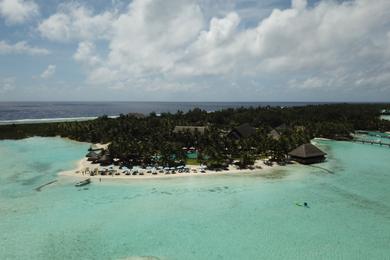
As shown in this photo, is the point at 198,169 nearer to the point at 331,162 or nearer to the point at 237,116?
the point at 331,162

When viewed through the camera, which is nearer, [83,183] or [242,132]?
[83,183]

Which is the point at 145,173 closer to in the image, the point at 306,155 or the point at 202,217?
the point at 202,217

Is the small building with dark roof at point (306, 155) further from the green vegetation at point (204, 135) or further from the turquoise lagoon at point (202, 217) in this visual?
the turquoise lagoon at point (202, 217)

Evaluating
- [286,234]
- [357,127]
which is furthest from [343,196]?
[357,127]

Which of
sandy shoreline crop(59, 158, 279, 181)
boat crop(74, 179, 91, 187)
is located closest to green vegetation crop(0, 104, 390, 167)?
sandy shoreline crop(59, 158, 279, 181)

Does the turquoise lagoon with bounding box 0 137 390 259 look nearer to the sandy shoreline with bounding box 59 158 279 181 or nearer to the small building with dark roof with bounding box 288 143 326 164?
the sandy shoreline with bounding box 59 158 279 181

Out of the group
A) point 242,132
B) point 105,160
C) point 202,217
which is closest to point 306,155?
point 242,132
